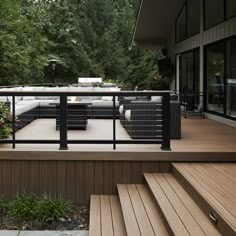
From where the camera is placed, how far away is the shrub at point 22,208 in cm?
515

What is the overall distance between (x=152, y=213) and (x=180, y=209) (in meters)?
0.39

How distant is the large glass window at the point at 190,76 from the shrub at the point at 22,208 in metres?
5.65

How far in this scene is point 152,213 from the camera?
4.50m

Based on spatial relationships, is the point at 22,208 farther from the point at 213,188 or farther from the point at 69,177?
the point at 213,188

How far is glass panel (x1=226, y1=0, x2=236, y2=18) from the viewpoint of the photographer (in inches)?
307

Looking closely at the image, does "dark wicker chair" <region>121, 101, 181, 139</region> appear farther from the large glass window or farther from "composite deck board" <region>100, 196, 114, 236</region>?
the large glass window

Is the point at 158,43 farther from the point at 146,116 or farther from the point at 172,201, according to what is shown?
the point at 172,201

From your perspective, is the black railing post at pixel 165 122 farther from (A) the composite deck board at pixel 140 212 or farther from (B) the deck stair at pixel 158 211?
(A) the composite deck board at pixel 140 212

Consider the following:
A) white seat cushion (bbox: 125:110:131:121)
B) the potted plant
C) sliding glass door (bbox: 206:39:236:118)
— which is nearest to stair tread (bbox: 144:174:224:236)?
white seat cushion (bbox: 125:110:131:121)

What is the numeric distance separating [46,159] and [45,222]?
34.4 inches

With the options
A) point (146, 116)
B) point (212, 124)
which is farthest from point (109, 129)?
point (212, 124)

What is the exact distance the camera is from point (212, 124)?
8.40m

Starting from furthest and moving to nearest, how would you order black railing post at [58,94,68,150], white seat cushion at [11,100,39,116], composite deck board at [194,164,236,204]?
white seat cushion at [11,100,39,116] < black railing post at [58,94,68,150] < composite deck board at [194,164,236,204]

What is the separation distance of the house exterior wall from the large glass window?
210 millimetres
